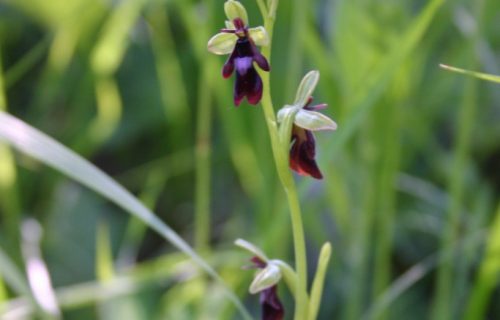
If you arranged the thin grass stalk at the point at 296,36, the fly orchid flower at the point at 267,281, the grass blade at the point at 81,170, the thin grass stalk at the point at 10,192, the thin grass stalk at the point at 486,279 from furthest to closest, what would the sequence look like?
the thin grass stalk at the point at 10,192 < the thin grass stalk at the point at 296,36 < the thin grass stalk at the point at 486,279 < the grass blade at the point at 81,170 < the fly orchid flower at the point at 267,281

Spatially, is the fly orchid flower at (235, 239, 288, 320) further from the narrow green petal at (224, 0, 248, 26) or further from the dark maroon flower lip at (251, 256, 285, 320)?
the narrow green petal at (224, 0, 248, 26)

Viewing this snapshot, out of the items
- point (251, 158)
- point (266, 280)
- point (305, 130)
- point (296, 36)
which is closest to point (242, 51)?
point (305, 130)

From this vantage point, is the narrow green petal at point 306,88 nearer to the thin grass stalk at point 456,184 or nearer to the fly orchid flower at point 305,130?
the fly orchid flower at point 305,130

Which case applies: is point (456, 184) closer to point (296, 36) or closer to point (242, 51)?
point (296, 36)

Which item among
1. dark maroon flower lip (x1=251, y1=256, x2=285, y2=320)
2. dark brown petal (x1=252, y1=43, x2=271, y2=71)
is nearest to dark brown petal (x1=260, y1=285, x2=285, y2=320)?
dark maroon flower lip (x1=251, y1=256, x2=285, y2=320)

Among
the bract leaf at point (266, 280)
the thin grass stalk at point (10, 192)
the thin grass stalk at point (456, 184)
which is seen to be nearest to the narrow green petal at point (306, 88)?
the bract leaf at point (266, 280)

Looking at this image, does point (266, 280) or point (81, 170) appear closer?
point (266, 280)
